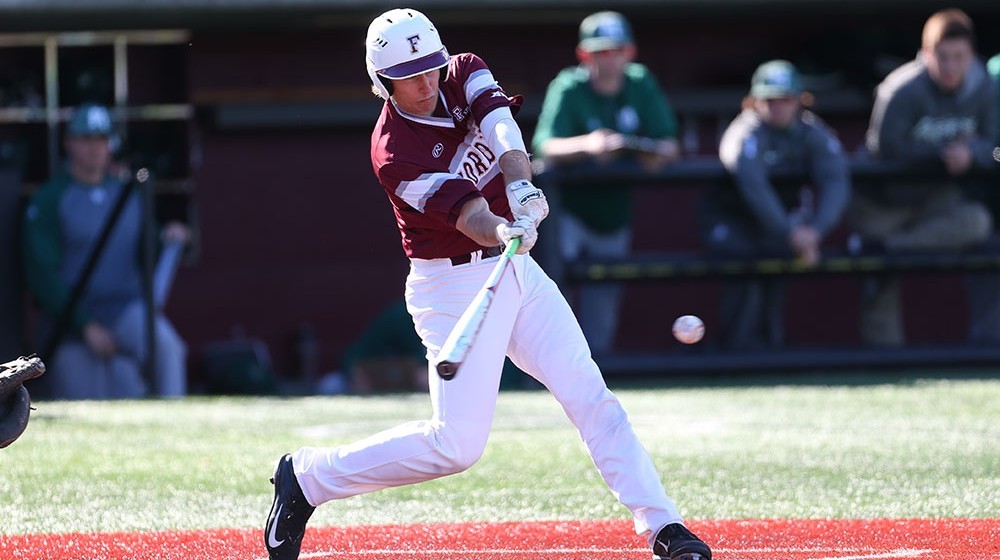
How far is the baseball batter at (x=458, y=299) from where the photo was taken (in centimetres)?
468

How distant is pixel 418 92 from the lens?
4809 mm

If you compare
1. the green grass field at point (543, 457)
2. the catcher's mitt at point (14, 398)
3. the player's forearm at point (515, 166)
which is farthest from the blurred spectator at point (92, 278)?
the player's forearm at point (515, 166)

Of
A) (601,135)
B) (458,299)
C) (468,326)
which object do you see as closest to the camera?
(468,326)

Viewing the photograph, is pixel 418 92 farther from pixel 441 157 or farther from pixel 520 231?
pixel 520 231

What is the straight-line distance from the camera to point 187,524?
562cm

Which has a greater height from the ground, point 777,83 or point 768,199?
point 777,83

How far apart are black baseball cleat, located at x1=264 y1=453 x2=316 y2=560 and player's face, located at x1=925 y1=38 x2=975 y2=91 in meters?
5.99

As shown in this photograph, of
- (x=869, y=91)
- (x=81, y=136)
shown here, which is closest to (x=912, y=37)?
(x=869, y=91)

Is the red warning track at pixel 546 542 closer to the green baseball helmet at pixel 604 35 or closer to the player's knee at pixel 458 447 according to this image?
the player's knee at pixel 458 447

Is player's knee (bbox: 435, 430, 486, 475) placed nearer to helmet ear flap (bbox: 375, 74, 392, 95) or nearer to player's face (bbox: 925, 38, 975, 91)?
helmet ear flap (bbox: 375, 74, 392, 95)

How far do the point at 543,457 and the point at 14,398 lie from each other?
2962 mm

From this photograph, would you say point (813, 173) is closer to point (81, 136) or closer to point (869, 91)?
point (869, 91)

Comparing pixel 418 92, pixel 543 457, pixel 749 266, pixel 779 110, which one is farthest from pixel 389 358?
Answer: pixel 418 92

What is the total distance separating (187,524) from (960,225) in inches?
239
